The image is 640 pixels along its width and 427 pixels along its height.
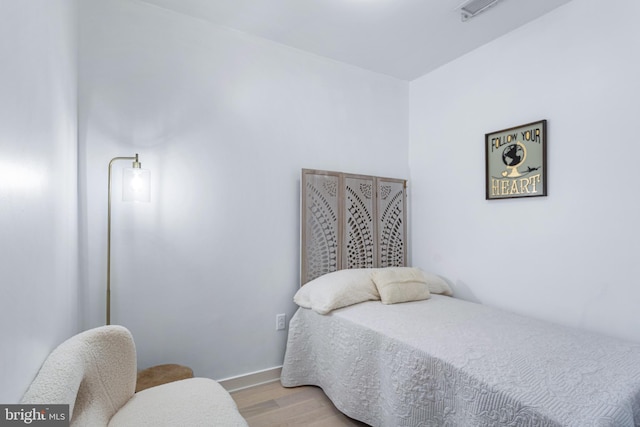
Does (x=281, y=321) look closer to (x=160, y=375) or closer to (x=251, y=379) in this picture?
(x=251, y=379)

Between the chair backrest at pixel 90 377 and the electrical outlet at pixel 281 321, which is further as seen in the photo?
the electrical outlet at pixel 281 321

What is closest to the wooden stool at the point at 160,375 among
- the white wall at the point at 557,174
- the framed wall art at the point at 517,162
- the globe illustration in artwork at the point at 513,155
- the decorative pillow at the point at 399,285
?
the decorative pillow at the point at 399,285

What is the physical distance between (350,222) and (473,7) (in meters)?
1.74

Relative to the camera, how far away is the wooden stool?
1.74 m

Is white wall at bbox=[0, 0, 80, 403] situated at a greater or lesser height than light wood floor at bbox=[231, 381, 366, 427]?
greater

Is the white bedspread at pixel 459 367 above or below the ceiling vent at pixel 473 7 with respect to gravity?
below

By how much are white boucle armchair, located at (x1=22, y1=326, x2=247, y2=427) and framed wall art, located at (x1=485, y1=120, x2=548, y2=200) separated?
2.26 meters

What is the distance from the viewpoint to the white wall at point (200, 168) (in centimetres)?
199

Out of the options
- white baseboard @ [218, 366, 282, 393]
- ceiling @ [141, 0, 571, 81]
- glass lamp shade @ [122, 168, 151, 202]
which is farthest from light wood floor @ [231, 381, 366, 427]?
ceiling @ [141, 0, 571, 81]

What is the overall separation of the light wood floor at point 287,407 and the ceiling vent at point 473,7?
8.97ft

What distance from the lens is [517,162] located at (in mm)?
2332
